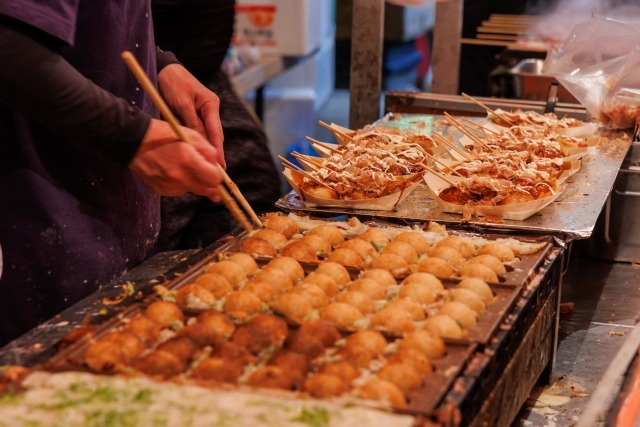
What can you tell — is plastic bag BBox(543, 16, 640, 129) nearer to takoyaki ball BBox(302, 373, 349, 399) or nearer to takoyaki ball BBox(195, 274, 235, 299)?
takoyaki ball BBox(195, 274, 235, 299)

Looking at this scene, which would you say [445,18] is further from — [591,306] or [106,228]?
[106,228]

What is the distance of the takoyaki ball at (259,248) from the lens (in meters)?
2.67

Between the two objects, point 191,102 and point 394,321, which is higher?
point 191,102

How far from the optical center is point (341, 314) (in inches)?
85.6

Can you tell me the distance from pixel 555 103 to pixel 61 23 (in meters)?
3.12

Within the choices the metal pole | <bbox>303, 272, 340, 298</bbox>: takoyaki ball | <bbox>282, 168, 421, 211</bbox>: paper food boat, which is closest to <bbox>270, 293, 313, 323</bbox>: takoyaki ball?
<bbox>303, 272, 340, 298</bbox>: takoyaki ball

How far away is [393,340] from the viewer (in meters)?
2.10

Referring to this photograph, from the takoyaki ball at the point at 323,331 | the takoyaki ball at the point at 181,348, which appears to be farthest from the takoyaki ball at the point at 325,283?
the takoyaki ball at the point at 181,348

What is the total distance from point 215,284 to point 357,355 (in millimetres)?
549

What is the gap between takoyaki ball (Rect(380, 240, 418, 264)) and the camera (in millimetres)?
2641

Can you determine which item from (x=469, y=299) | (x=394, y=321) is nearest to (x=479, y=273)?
(x=469, y=299)

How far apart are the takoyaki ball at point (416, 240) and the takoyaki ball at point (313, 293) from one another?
0.51 m

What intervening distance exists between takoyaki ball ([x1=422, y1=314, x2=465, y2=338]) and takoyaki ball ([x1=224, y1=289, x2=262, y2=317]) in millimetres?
439

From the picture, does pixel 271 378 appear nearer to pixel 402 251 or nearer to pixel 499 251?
pixel 402 251
